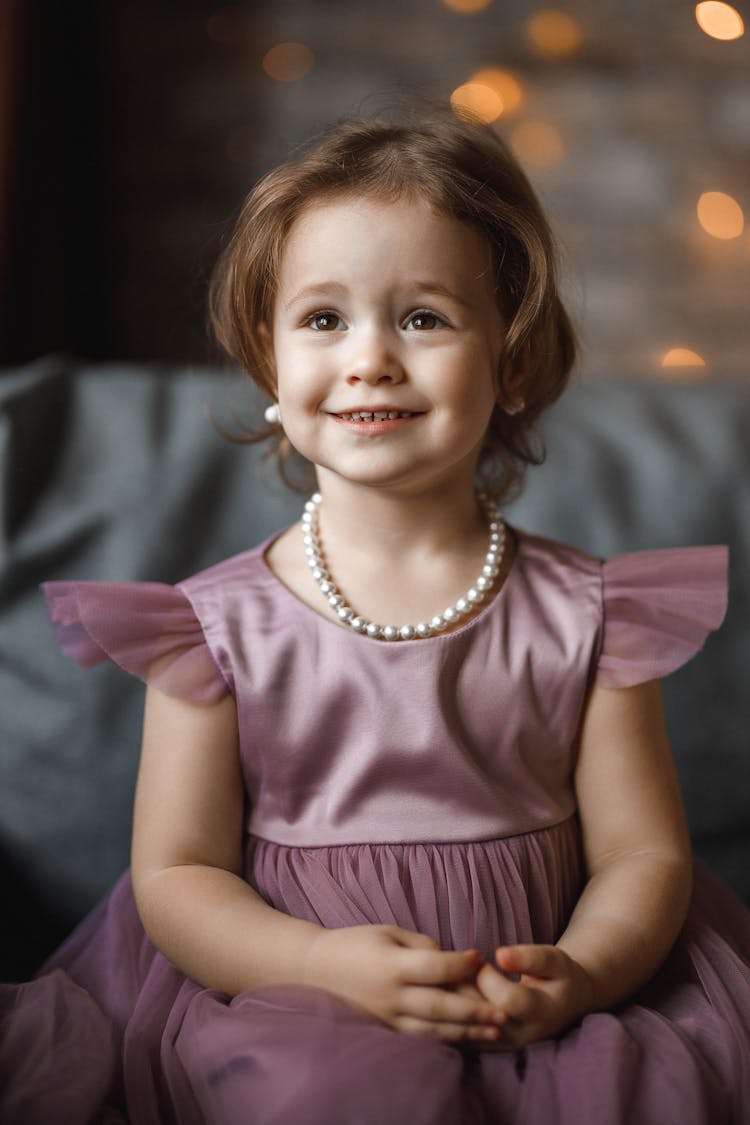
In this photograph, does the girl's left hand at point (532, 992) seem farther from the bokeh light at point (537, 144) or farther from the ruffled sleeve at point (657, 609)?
the bokeh light at point (537, 144)

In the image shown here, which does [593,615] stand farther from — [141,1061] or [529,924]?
[141,1061]

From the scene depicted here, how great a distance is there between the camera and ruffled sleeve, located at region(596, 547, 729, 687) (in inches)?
39.1

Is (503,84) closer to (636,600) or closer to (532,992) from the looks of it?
(636,600)

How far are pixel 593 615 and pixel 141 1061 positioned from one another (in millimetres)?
507

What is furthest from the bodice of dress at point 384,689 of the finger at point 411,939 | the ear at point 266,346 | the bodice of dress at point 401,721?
the ear at point 266,346

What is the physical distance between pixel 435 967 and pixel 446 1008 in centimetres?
3

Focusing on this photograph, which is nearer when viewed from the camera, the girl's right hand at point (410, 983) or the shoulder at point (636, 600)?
the girl's right hand at point (410, 983)

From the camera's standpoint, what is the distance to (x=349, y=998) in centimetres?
83

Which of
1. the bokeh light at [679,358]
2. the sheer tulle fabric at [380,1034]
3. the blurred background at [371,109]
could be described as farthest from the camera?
the bokeh light at [679,358]

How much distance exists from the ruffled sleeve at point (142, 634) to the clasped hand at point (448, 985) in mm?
242

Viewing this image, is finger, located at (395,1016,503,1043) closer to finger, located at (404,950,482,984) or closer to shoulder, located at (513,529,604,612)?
finger, located at (404,950,482,984)

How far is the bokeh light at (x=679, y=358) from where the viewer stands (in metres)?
2.17

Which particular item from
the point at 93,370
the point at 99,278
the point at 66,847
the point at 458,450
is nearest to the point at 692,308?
the point at 99,278

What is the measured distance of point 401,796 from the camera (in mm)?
964
